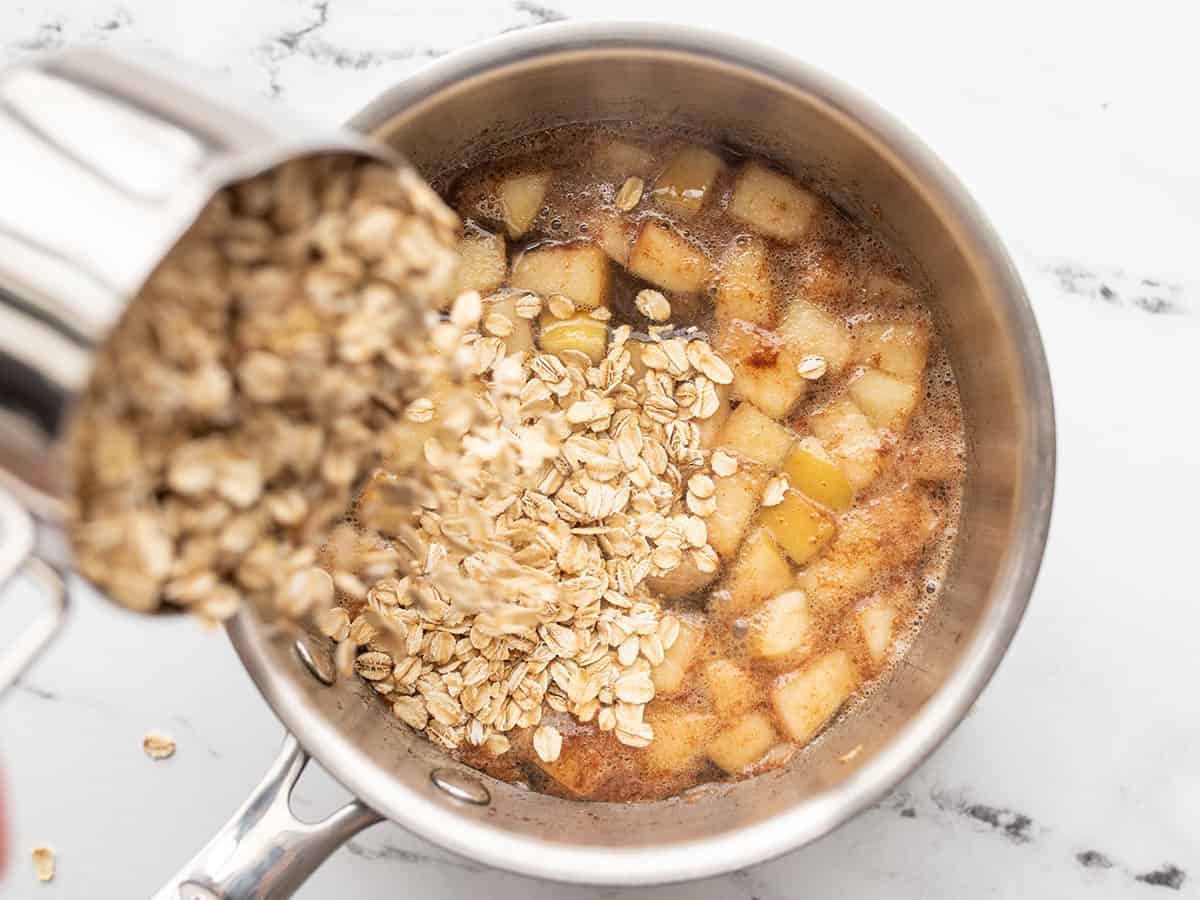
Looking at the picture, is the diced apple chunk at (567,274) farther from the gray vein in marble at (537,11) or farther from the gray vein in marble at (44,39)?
the gray vein in marble at (44,39)

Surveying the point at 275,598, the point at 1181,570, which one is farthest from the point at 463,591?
the point at 1181,570

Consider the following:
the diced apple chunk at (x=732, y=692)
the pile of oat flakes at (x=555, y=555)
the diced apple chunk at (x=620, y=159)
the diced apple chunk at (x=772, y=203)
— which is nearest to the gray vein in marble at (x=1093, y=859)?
the diced apple chunk at (x=732, y=692)

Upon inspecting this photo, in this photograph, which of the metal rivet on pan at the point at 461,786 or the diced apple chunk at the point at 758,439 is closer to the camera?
the metal rivet on pan at the point at 461,786

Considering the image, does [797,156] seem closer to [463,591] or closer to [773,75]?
[773,75]

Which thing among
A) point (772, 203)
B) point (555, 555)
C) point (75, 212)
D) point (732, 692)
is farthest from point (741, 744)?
point (75, 212)

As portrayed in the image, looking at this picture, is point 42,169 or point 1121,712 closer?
point 42,169

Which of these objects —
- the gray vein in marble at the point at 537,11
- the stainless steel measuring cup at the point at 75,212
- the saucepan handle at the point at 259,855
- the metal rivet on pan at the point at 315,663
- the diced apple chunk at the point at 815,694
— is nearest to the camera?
the stainless steel measuring cup at the point at 75,212

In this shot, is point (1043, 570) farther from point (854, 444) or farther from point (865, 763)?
point (865, 763)

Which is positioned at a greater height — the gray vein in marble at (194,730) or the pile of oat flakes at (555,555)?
the pile of oat flakes at (555,555)
